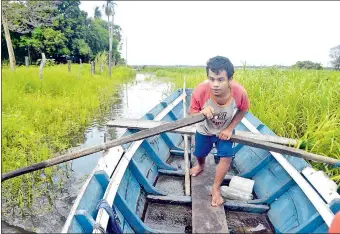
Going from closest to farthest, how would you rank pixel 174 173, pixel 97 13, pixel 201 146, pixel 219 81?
pixel 219 81 → pixel 201 146 → pixel 174 173 → pixel 97 13

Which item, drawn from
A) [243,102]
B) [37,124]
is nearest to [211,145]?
[243,102]

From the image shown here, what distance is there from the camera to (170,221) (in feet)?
8.26

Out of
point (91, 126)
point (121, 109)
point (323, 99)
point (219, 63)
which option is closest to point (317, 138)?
point (323, 99)

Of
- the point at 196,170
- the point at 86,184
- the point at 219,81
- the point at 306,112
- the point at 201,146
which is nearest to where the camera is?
the point at 86,184

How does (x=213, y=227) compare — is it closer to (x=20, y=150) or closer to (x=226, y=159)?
(x=226, y=159)

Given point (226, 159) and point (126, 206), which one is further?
point (226, 159)

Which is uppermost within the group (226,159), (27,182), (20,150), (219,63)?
(219,63)

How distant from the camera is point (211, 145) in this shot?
113 inches

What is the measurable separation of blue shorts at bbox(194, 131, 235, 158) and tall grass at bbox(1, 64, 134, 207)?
189cm

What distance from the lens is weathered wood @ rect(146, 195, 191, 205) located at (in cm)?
261

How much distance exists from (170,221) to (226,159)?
0.74m

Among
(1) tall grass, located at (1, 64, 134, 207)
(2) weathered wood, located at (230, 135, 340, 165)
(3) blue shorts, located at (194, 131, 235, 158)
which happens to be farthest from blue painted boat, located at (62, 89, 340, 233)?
(1) tall grass, located at (1, 64, 134, 207)

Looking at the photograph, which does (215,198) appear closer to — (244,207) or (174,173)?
(244,207)

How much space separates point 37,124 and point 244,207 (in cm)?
414
